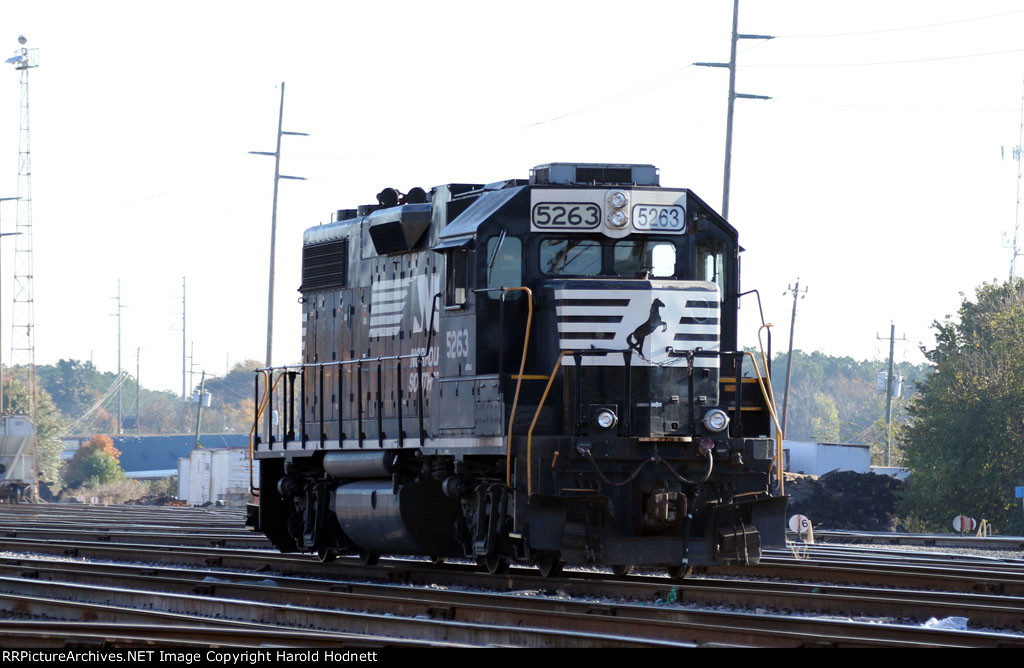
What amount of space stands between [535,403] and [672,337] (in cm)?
139

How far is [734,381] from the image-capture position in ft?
45.5

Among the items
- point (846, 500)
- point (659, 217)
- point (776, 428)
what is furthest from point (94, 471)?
point (776, 428)

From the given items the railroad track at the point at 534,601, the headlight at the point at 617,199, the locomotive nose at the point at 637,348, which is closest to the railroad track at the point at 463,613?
the railroad track at the point at 534,601

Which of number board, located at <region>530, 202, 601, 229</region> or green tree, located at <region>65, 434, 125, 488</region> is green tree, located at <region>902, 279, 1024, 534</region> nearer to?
number board, located at <region>530, 202, 601, 229</region>

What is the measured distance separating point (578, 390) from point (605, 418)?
0.35 m

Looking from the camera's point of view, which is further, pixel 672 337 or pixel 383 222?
pixel 383 222

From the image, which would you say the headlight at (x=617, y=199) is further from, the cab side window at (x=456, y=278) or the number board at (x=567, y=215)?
the cab side window at (x=456, y=278)

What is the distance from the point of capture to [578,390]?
12836 millimetres

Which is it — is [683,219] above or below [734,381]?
above

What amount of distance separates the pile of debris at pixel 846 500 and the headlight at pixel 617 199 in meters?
21.3

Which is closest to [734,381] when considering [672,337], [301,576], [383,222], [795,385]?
[672,337]

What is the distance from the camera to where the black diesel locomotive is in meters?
12.8
